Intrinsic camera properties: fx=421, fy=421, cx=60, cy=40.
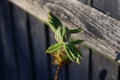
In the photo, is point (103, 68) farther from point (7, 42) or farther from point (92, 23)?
point (7, 42)

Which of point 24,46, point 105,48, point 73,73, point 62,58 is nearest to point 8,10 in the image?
point 24,46

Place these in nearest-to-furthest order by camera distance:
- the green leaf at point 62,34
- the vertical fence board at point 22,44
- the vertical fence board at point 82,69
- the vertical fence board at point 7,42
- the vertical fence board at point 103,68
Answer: the green leaf at point 62,34 → the vertical fence board at point 103,68 → the vertical fence board at point 82,69 → the vertical fence board at point 22,44 → the vertical fence board at point 7,42

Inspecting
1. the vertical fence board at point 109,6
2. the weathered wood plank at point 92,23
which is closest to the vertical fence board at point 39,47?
the weathered wood plank at point 92,23

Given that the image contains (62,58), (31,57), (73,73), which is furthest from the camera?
(31,57)

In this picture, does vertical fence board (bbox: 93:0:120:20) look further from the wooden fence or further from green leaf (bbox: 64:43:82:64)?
green leaf (bbox: 64:43:82:64)

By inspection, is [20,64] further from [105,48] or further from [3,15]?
[105,48]

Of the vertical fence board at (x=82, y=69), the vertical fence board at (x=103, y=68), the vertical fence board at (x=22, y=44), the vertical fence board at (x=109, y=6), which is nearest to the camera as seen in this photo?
the vertical fence board at (x=109, y=6)

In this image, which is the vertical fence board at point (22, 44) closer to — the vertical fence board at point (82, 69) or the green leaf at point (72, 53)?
the vertical fence board at point (82, 69)

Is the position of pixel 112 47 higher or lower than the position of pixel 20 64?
higher

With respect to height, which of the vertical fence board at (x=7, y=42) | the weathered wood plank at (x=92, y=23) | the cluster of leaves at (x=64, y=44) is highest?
the cluster of leaves at (x=64, y=44)
